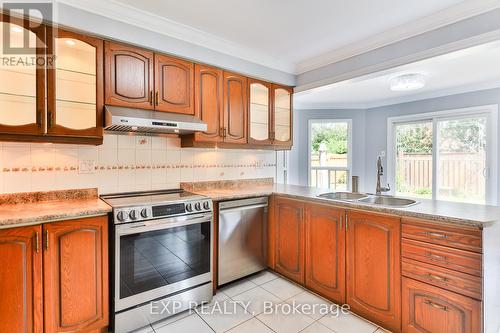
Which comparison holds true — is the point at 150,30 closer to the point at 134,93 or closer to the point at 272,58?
the point at 134,93

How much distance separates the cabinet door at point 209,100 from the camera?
2.63 m

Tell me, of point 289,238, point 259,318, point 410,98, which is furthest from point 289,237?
point 410,98

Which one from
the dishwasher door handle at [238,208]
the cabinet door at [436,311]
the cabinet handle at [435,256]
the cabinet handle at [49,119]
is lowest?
the cabinet door at [436,311]

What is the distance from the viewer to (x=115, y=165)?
2412mm

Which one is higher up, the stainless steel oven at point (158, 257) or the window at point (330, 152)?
the window at point (330, 152)

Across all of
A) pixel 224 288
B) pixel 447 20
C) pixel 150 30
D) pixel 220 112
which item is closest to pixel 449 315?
pixel 224 288

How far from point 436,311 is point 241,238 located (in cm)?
159

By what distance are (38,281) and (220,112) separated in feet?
6.58

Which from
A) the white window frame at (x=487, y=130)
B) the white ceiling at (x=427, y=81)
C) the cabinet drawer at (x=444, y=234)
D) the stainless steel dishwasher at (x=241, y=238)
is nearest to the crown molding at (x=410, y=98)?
the white ceiling at (x=427, y=81)

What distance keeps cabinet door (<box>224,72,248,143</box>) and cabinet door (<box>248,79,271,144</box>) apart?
8 centimetres

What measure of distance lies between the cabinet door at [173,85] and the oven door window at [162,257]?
3.67ft

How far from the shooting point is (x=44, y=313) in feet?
5.30

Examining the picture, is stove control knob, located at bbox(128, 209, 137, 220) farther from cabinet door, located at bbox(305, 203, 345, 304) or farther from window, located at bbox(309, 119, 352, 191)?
window, located at bbox(309, 119, 352, 191)

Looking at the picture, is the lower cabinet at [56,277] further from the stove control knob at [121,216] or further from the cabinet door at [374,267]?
the cabinet door at [374,267]
